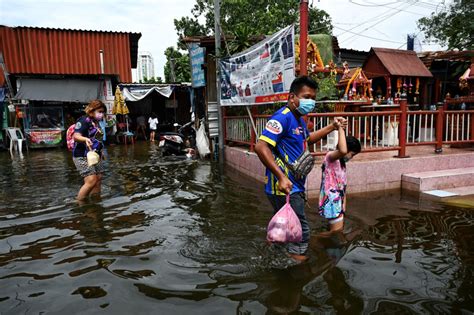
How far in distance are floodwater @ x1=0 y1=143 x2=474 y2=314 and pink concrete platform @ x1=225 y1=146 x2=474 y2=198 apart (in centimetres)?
37

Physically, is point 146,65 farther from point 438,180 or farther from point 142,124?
point 438,180

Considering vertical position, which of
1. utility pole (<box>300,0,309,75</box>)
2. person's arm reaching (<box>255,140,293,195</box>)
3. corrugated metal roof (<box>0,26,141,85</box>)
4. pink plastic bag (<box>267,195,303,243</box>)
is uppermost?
corrugated metal roof (<box>0,26,141,85</box>)

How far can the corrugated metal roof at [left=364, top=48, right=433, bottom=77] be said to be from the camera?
38.2ft

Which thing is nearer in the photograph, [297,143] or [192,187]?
[297,143]

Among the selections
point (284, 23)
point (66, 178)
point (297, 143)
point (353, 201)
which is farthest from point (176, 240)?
point (284, 23)

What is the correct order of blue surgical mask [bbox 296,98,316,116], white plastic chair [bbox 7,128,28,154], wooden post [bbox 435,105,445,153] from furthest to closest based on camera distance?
white plastic chair [bbox 7,128,28,154]
wooden post [bbox 435,105,445,153]
blue surgical mask [bbox 296,98,316,116]

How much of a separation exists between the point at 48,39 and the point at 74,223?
55.3 ft

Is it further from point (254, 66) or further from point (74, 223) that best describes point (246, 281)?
point (254, 66)

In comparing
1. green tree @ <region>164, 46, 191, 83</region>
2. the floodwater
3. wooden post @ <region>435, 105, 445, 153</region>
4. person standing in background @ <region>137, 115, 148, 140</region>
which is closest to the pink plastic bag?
the floodwater

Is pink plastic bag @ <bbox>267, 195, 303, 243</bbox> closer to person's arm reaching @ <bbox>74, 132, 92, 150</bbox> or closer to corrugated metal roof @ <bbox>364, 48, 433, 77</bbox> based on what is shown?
person's arm reaching @ <bbox>74, 132, 92, 150</bbox>

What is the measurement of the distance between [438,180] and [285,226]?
4.76 meters

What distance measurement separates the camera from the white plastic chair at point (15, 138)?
15370mm

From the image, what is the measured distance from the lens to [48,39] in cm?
1856

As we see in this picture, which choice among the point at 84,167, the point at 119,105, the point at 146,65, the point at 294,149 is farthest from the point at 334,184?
the point at 146,65
